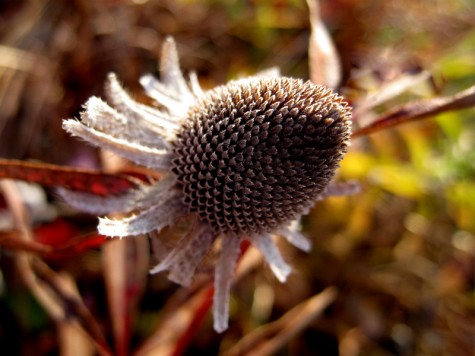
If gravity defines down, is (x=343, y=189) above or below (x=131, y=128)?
below

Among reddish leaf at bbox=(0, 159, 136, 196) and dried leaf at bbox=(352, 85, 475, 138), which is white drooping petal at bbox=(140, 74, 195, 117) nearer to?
reddish leaf at bbox=(0, 159, 136, 196)

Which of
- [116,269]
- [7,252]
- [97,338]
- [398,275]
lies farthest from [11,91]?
[398,275]

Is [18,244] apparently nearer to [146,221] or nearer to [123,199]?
[123,199]

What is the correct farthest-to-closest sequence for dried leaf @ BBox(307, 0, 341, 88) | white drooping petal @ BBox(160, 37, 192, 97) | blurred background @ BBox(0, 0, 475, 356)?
blurred background @ BBox(0, 0, 475, 356) < dried leaf @ BBox(307, 0, 341, 88) < white drooping petal @ BBox(160, 37, 192, 97)

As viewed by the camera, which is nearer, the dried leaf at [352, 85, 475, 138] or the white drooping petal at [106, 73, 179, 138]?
the white drooping petal at [106, 73, 179, 138]

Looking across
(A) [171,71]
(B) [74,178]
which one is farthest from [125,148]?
(A) [171,71]

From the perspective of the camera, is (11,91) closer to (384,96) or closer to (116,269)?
(116,269)

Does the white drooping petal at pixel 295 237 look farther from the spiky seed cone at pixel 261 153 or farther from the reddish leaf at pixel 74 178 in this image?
the reddish leaf at pixel 74 178

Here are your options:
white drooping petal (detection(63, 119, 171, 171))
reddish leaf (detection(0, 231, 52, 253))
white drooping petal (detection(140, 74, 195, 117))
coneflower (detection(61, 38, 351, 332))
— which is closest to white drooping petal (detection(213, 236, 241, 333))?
coneflower (detection(61, 38, 351, 332))
